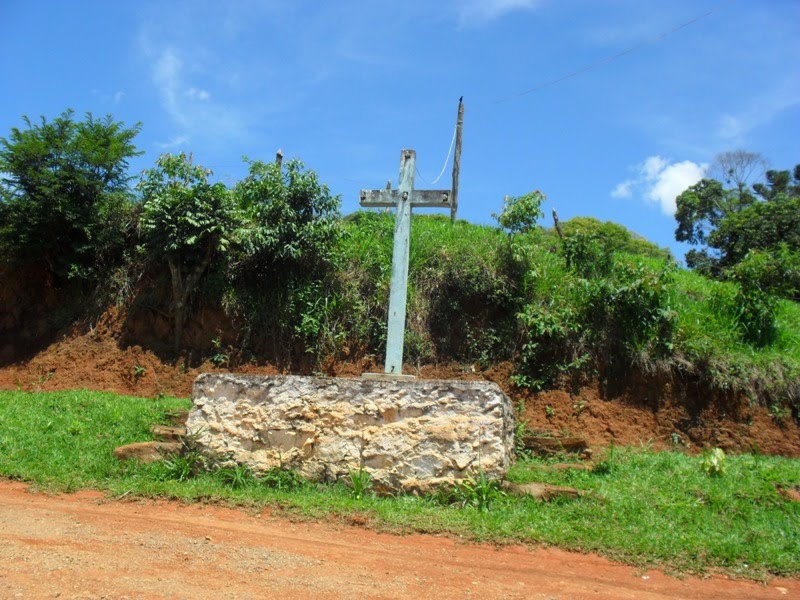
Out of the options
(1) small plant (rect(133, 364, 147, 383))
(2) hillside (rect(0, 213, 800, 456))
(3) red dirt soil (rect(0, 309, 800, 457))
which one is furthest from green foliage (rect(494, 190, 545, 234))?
(1) small plant (rect(133, 364, 147, 383))

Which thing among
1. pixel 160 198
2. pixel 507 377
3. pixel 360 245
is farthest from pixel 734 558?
pixel 160 198

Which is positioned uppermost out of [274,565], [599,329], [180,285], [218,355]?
[180,285]

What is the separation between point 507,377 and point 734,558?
14.5 feet

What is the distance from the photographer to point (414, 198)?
7.50 meters

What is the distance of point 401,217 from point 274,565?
4.30 m

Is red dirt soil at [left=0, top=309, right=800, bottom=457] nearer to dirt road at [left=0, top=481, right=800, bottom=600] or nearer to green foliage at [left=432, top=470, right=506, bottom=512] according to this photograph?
green foliage at [left=432, top=470, right=506, bottom=512]

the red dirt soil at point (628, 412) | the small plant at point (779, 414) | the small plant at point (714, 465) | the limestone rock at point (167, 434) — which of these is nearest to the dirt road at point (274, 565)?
the limestone rock at point (167, 434)

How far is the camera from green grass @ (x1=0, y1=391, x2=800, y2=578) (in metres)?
4.94

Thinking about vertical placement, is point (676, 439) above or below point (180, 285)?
below

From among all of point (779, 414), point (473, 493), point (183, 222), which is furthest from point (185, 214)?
point (779, 414)

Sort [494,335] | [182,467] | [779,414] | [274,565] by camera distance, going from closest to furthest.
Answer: [274,565]
[182,467]
[779,414]
[494,335]

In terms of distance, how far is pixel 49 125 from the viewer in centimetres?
1055

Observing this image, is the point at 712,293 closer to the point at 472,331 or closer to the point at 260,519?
the point at 472,331

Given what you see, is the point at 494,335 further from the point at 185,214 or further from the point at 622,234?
the point at 622,234
